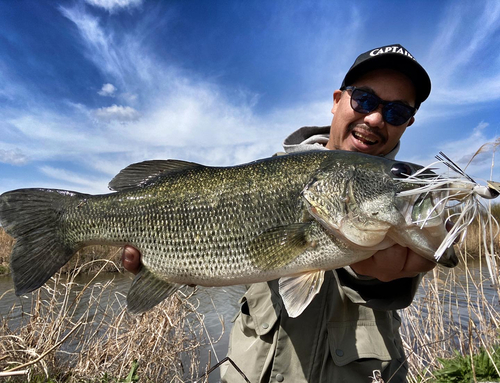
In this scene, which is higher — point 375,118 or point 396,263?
point 375,118

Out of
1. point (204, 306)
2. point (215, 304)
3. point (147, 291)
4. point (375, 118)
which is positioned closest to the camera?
point (147, 291)

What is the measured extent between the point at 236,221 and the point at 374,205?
828 millimetres

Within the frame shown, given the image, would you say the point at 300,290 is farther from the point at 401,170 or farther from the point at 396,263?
the point at 401,170

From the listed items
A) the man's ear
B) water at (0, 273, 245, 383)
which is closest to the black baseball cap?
the man's ear

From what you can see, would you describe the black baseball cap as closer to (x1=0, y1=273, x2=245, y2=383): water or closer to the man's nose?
the man's nose

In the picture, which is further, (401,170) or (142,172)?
(142,172)

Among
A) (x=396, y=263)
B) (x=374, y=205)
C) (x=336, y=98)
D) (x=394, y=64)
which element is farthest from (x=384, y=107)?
(x=396, y=263)

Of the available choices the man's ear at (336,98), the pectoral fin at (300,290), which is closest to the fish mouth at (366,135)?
the man's ear at (336,98)

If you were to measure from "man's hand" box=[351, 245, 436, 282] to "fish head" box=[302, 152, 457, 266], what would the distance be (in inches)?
2.8

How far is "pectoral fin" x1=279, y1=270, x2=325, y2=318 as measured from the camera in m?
1.99

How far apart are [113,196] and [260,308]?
136 cm

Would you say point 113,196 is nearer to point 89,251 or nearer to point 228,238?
point 228,238

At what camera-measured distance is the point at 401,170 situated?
2027 millimetres

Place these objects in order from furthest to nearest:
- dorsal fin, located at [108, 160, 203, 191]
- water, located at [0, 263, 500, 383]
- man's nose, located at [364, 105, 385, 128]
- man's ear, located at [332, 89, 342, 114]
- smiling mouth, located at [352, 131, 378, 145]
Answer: water, located at [0, 263, 500, 383] < man's ear, located at [332, 89, 342, 114] < smiling mouth, located at [352, 131, 378, 145] < man's nose, located at [364, 105, 385, 128] < dorsal fin, located at [108, 160, 203, 191]
